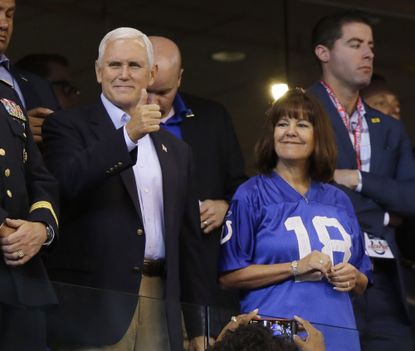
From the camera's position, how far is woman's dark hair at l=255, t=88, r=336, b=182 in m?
6.02

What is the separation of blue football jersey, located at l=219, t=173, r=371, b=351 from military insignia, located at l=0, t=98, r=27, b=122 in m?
1.00

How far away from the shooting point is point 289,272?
18.4 ft

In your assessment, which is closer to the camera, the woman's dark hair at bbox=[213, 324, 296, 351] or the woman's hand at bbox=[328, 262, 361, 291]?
the woman's dark hair at bbox=[213, 324, 296, 351]

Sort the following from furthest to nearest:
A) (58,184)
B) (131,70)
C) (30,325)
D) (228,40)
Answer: (228,40) < (131,70) < (58,184) < (30,325)

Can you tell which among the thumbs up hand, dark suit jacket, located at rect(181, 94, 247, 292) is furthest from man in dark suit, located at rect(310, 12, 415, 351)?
the thumbs up hand

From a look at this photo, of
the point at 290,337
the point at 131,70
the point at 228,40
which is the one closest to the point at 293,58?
the point at 228,40

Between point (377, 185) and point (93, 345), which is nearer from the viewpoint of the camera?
point (93, 345)

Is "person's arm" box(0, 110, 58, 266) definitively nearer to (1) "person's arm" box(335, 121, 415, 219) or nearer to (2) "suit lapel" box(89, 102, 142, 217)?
(2) "suit lapel" box(89, 102, 142, 217)

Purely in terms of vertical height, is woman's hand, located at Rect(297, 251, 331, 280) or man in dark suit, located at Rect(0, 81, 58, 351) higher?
man in dark suit, located at Rect(0, 81, 58, 351)

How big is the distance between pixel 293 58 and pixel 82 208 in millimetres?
4052

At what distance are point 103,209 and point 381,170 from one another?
179 centimetres

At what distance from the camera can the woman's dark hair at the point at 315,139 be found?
602 cm

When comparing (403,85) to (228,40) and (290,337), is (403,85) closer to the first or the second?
(228,40)

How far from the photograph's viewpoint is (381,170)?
6.83 meters
